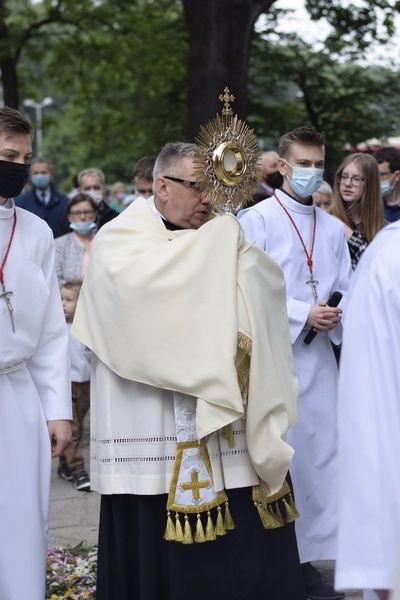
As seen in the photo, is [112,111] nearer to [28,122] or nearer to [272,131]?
[272,131]

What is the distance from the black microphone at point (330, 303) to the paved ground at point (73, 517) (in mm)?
1295

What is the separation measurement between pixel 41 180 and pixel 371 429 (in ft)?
25.7

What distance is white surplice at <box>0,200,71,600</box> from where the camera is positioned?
4.18 m

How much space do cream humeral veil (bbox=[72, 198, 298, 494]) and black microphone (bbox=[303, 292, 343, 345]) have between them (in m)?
1.19

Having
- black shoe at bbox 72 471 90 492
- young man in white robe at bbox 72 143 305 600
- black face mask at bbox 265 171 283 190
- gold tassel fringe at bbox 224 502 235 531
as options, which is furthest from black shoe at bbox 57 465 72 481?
gold tassel fringe at bbox 224 502 235 531

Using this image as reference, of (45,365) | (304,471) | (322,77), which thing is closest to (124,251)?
(45,365)

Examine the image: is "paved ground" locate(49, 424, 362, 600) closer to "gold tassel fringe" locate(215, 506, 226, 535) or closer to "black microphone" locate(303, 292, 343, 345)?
"black microphone" locate(303, 292, 343, 345)

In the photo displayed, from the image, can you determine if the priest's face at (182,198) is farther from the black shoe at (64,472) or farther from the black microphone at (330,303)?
the black shoe at (64,472)

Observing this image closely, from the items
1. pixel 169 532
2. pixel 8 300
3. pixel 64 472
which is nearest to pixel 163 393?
pixel 169 532

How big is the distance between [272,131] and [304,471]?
10.8 m

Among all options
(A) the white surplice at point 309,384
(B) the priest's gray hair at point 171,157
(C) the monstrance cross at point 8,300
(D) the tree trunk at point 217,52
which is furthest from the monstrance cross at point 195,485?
(D) the tree trunk at point 217,52

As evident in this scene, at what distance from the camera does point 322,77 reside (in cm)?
1491

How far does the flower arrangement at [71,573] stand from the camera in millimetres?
5184

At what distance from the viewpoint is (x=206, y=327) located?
12.6 ft
